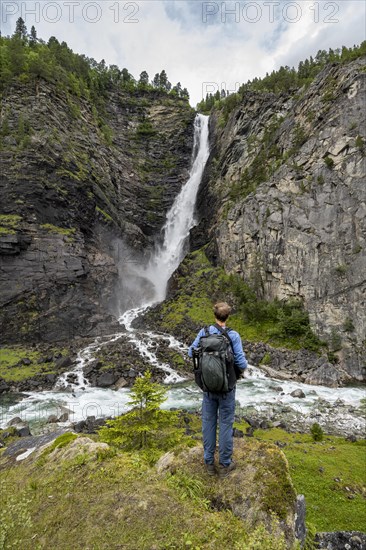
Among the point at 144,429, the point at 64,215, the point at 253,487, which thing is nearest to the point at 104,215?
the point at 64,215

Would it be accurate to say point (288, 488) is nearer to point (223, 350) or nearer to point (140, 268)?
point (223, 350)

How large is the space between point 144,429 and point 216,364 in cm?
505

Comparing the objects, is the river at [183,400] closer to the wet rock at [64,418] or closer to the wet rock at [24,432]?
the wet rock at [64,418]

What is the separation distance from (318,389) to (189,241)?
4207 centimetres

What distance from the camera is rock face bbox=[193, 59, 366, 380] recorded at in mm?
33938

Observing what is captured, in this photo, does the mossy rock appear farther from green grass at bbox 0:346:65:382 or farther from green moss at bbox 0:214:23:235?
green moss at bbox 0:214:23:235

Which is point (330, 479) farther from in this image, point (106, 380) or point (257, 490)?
point (106, 380)

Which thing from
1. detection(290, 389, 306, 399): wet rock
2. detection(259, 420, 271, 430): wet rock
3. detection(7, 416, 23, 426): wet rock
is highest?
detection(259, 420, 271, 430): wet rock

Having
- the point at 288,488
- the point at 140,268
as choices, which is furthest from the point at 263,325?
the point at 288,488

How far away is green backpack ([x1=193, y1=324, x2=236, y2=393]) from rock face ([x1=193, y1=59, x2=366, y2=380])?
101ft

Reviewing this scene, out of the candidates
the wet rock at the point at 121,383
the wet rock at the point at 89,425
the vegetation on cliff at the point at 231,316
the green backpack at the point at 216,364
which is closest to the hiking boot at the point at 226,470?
the green backpack at the point at 216,364

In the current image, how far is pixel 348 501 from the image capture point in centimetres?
894

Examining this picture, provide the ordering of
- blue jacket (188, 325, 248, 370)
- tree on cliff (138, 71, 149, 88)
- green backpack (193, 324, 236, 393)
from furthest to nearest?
tree on cliff (138, 71, 149, 88) < blue jacket (188, 325, 248, 370) < green backpack (193, 324, 236, 393)

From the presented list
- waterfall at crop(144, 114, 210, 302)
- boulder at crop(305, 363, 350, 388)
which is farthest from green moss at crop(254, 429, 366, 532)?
waterfall at crop(144, 114, 210, 302)
